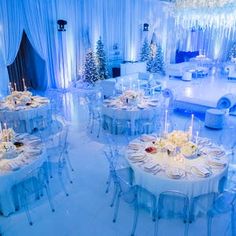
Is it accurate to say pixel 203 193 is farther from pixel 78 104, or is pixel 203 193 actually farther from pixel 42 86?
pixel 42 86

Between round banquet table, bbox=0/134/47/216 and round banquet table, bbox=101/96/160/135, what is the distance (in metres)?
3.11

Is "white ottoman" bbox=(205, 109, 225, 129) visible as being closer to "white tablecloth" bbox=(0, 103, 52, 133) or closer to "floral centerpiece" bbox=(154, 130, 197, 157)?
"floral centerpiece" bbox=(154, 130, 197, 157)

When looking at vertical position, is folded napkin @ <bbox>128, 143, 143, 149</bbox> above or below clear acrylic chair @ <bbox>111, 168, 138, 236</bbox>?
above

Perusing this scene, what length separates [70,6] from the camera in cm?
1287

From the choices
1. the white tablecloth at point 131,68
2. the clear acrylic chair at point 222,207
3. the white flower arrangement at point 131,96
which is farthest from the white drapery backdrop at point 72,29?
the clear acrylic chair at point 222,207

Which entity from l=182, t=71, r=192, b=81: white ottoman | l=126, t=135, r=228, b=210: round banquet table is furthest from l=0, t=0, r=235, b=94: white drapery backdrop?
l=126, t=135, r=228, b=210: round banquet table

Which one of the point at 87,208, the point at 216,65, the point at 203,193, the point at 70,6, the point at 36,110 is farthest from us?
the point at 216,65

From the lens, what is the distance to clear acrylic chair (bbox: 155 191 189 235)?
4.08 metres

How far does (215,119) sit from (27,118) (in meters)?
5.86

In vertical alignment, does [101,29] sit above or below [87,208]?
above

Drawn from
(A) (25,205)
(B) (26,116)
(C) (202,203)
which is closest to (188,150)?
(C) (202,203)

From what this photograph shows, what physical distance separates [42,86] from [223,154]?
10498mm

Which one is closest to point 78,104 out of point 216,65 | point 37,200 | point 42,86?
point 42,86

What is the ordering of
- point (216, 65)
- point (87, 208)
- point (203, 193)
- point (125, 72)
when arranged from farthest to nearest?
point (216, 65)
point (125, 72)
point (87, 208)
point (203, 193)
